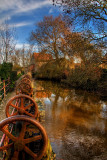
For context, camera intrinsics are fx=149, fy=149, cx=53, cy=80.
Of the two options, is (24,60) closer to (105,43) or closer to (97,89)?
(97,89)

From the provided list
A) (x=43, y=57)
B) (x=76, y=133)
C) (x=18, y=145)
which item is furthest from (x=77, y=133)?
(x=43, y=57)

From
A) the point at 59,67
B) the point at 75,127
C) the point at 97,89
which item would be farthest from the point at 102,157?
the point at 59,67

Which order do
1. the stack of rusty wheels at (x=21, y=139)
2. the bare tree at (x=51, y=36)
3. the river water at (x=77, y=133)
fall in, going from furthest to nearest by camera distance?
the bare tree at (x=51, y=36) → the river water at (x=77, y=133) → the stack of rusty wheels at (x=21, y=139)

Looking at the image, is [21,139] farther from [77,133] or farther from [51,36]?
[51,36]

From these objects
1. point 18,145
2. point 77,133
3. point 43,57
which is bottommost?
point 77,133

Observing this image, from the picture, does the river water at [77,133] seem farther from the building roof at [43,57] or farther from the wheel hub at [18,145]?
the building roof at [43,57]

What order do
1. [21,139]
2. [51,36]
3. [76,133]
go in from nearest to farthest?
1. [21,139]
2. [76,133]
3. [51,36]

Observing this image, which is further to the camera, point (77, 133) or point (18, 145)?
point (77, 133)

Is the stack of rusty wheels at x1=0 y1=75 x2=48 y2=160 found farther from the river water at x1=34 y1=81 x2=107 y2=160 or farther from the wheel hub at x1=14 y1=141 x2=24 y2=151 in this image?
the river water at x1=34 y1=81 x2=107 y2=160

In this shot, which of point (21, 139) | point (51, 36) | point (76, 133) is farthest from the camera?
point (51, 36)

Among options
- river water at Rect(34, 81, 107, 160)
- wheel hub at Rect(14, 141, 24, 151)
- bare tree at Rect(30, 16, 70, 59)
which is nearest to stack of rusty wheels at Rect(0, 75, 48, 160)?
wheel hub at Rect(14, 141, 24, 151)

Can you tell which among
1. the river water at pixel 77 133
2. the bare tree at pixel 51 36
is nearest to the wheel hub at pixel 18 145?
the river water at pixel 77 133

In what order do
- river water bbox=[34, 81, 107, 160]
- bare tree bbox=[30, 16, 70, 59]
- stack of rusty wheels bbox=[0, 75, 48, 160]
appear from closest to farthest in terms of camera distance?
stack of rusty wheels bbox=[0, 75, 48, 160], river water bbox=[34, 81, 107, 160], bare tree bbox=[30, 16, 70, 59]

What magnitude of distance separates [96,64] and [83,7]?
396 cm
